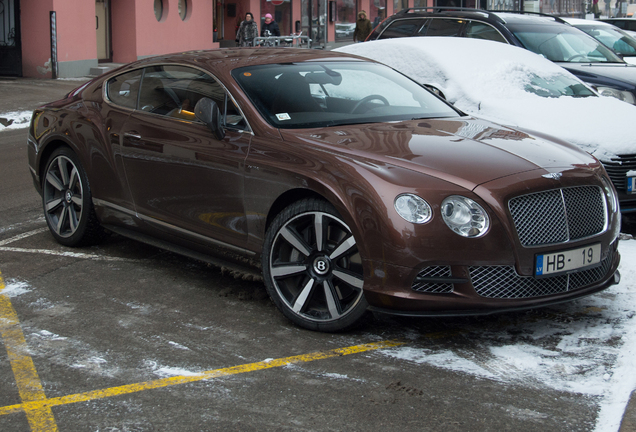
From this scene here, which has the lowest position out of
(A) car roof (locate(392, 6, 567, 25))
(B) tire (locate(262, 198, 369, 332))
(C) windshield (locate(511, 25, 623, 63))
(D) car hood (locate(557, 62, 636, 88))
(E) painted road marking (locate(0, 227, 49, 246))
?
(E) painted road marking (locate(0, 227, 49, 246))

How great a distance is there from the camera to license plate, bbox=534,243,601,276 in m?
4.08

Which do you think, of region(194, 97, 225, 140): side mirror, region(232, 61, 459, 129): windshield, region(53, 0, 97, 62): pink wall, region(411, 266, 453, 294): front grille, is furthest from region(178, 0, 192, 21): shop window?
region(411, 266, 453, 294): front grille

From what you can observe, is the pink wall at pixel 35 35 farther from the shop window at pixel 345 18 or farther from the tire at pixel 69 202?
the shop window at pixel 345 18

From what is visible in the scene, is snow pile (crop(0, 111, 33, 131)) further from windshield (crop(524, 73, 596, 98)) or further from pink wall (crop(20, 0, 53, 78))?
→ windshield (crop(524, 73, 596, 98))

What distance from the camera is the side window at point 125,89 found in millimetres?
5801

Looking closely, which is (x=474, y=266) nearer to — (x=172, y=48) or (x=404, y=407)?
(x=404, y=407)

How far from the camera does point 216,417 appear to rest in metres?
3.41

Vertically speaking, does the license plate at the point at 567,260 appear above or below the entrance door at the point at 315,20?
below

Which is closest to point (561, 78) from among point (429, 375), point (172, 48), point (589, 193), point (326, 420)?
point (589, 193)

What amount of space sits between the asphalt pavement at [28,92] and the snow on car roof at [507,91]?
721 centimetres

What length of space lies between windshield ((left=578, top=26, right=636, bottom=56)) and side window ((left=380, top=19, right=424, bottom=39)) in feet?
11.1

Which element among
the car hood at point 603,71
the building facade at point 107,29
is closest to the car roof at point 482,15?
the car hood at point 603,71

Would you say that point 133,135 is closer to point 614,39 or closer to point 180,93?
point 180,93

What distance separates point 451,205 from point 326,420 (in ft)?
4.13
